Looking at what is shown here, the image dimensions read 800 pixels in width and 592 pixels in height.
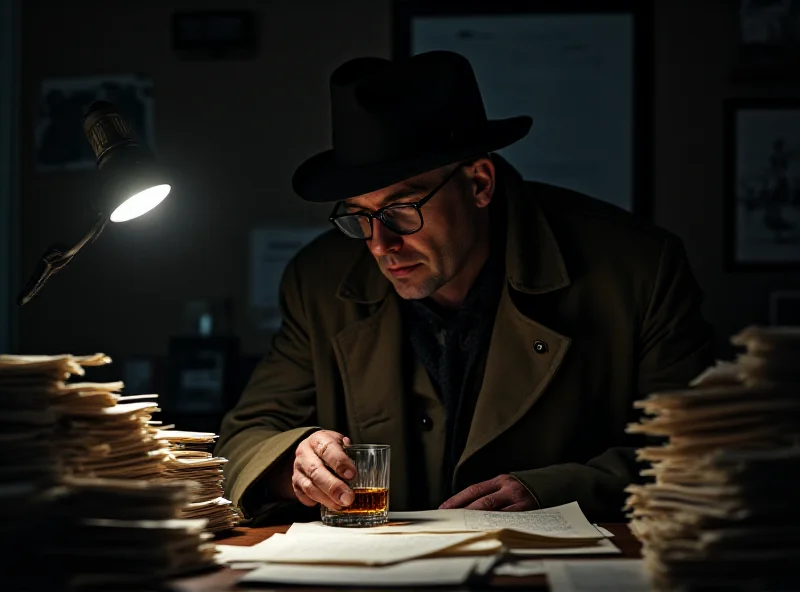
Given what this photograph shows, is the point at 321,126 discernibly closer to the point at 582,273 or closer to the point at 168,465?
the point at 582,273

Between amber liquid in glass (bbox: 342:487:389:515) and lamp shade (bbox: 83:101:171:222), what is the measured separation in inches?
23.2

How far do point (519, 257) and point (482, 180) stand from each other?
21 centimetres

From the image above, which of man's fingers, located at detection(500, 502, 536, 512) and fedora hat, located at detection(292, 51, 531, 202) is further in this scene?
fedora hat, located at detection(292, 51, 531, 202)

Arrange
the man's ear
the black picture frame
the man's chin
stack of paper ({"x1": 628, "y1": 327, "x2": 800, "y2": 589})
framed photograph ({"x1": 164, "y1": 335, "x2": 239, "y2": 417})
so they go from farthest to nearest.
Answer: the black picture frame
framed photograph ({"x1": 164, "y1": 335, "x2": 239, "y2": 417})
the man's ear
the man's chin
stack of paper ({"x1": 628, "y1": 327, "x2": 800, "y2": 589})

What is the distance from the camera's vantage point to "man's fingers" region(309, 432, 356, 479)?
176cm

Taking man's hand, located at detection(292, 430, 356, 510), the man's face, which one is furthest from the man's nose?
man's hand, located at detection(292, 430, 356, 510)

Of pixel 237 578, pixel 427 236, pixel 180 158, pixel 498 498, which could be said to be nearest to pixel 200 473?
pixel 237 578

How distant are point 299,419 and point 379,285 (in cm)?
37

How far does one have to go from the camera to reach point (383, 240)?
2271 millimetres

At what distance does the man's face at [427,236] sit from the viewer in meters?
2.27

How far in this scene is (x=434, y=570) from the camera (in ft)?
4.17

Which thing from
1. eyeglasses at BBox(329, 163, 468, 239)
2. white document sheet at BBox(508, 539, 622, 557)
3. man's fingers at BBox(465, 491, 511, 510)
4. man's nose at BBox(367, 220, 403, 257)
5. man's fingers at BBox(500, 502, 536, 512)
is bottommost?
man's fingers at BBox(500, 502, 536, 512)

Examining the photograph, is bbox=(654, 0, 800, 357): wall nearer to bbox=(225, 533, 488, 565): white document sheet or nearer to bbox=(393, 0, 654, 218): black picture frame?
Result: bbox=(393, 0, 654, 218): black picture frame

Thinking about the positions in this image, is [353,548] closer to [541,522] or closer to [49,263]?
[541,522]
